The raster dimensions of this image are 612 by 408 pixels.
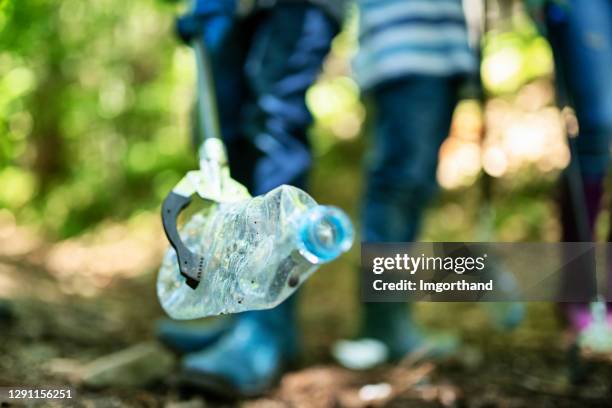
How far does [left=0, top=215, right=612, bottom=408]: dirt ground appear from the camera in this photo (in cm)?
130

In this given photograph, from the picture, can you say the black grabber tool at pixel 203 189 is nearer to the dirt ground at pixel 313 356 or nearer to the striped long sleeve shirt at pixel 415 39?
the dirt ground at pixel 313 356

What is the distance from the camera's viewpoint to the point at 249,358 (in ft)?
4.68

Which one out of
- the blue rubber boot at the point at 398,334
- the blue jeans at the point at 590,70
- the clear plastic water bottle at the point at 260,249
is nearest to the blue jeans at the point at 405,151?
the blue rubber boot at the point at 398,334

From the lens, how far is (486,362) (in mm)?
1654

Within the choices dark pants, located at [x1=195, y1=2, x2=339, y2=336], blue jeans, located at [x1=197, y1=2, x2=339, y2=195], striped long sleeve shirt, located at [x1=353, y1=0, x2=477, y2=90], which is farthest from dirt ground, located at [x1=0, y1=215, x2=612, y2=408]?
striped long sleeve shirt, located at [x1=353, y1=0, x2=477, y2=90]

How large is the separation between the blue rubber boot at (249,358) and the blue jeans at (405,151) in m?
0.38

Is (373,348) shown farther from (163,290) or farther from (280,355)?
(163,290)

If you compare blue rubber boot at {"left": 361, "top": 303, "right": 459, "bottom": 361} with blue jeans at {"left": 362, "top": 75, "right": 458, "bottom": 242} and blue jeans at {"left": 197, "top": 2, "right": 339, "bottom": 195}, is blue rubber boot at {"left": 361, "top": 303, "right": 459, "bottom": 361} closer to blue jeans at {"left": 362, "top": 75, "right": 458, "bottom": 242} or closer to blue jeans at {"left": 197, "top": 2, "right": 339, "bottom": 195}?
blue jeans at {"left": 362, "top": 75, "right": 458, "bottom": 242}

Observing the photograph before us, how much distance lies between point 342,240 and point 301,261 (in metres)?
0.10

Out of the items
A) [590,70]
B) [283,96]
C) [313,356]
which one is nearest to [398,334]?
[313,356]

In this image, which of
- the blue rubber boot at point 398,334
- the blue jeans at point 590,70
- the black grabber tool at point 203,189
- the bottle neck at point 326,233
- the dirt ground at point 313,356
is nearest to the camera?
the bottle neck at point 326,233

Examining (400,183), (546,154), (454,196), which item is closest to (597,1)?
(400,183)

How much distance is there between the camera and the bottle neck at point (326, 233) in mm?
847

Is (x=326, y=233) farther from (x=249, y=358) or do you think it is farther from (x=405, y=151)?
(x=405, y=151)
